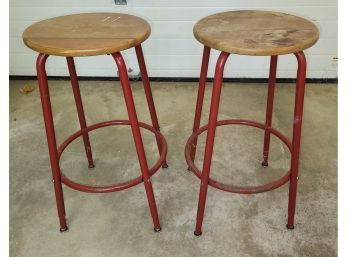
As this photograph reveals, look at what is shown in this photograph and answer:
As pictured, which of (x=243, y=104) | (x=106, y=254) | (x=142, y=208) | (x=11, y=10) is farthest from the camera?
(x=11, y=10)

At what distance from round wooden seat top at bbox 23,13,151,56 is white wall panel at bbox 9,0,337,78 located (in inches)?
54.4

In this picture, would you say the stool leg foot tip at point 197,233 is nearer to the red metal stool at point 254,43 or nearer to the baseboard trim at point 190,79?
the red metal stool at point 254,43

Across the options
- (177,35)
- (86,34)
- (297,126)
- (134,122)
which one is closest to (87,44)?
(86,34)

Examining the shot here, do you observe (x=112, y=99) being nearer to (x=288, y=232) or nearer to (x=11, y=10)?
(x=11, y=10)

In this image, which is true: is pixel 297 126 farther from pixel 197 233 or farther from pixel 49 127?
pixel 49 127

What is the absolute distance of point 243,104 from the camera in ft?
9.48

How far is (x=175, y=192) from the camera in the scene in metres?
2.02

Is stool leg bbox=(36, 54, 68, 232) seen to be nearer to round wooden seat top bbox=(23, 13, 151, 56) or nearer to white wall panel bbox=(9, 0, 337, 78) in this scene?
round wooden seat top bbox=(23, 13, 151, 56)

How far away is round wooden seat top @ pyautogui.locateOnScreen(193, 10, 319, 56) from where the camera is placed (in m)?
1.32

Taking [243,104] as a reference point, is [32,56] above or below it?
above

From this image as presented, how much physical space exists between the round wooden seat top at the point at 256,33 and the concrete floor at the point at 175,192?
0.93 m

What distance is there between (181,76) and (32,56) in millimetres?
1489

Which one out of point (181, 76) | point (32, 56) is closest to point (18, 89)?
point (32, 56)

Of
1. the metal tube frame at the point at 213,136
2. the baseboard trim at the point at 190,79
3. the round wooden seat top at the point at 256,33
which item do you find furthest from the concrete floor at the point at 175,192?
the round wooden seat top at the point at 256,33
